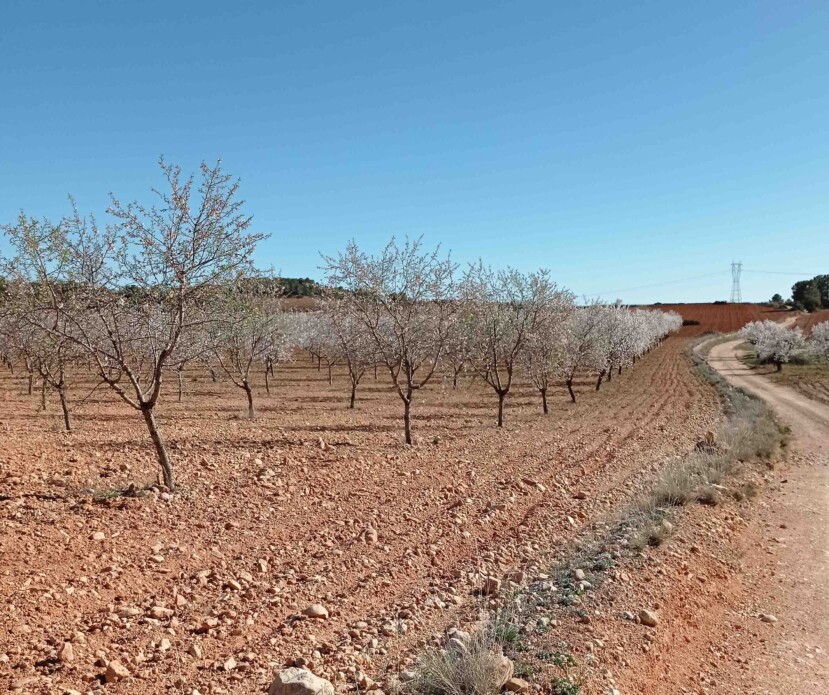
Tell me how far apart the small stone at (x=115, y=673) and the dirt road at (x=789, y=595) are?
5.82 meters

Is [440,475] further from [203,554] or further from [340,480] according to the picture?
[203,554]

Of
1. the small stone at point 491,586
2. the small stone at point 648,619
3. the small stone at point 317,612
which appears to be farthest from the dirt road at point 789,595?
Result: the small stone at point 317,612

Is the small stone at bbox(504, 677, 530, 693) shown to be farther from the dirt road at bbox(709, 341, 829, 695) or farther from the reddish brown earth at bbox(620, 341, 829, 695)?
the dirt road at bbox(709, 341, 829, 695)

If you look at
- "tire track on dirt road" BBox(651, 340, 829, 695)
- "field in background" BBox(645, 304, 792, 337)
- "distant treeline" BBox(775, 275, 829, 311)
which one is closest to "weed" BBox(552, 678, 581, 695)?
"tire track on dirt road" BBox(651, 340, 829, 695)

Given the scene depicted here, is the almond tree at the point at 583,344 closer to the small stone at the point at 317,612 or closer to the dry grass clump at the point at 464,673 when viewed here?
the small stone at the point at 317,612

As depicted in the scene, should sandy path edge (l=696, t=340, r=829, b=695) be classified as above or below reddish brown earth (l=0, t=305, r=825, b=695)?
below

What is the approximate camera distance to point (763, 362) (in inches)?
2336

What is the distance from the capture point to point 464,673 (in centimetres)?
494

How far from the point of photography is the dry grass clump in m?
4.86

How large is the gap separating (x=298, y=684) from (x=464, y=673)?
1455 millimetres

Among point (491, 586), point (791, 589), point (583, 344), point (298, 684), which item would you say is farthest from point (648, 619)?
point (583, 344)

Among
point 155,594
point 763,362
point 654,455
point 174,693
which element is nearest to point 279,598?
point 155,594

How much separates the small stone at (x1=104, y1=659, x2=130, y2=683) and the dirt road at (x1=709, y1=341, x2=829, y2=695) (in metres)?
5.82

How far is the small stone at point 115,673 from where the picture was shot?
498 cm
